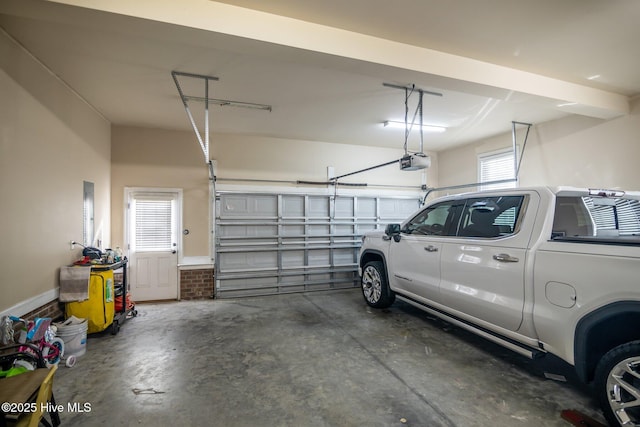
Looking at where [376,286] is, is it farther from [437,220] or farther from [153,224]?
[153,224]

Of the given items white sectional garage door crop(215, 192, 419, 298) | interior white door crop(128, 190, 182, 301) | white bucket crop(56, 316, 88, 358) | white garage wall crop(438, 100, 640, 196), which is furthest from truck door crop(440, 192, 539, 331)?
interior white door crop(128, 190, 182, 301)

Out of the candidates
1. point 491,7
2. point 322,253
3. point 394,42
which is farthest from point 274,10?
point 322,253

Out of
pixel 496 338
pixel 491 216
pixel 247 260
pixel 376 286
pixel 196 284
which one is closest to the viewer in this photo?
pixel 496 338

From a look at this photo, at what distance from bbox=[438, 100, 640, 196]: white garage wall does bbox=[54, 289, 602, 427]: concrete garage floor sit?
10.4ft

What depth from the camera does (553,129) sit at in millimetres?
5051

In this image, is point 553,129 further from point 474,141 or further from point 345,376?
point 345,376

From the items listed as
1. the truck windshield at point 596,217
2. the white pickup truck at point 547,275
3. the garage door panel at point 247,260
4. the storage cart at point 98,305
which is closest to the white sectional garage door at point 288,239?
the garage door panel at point 247,260

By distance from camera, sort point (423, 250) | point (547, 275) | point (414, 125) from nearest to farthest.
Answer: point (547, 275), point (423, 250), point (414, 125)

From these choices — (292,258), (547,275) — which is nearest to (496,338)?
(547,275)

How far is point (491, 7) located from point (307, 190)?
463 cm

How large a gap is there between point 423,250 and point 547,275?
1478 millimetres

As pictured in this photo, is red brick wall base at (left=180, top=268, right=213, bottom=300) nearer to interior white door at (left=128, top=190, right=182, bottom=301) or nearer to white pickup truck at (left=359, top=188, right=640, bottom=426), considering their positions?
interior white door at (left=128, top=190, right=182, bottom=301)

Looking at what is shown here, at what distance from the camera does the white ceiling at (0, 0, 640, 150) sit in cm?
239

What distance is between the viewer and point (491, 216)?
3059mm
